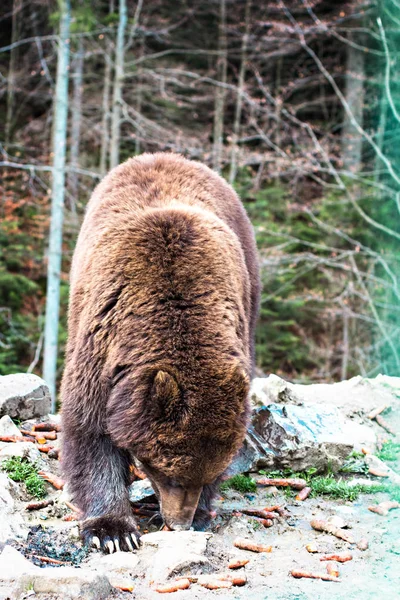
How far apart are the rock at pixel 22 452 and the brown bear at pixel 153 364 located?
837mm

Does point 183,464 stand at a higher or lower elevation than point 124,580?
higher

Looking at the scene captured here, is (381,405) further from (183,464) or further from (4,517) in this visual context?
(4,517)

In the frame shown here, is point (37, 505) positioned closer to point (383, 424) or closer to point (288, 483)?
point (288, 483)

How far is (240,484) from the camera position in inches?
195

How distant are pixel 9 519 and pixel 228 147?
1557cm

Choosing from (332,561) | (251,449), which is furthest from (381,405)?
(332,561)

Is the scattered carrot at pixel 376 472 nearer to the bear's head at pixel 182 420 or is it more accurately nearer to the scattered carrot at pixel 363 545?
the scattered carrot at pixel 363 545

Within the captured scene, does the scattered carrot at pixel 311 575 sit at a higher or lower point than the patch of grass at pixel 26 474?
higher

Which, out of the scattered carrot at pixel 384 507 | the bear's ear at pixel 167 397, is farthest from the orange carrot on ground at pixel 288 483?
the bear's ear at pixel 167 397

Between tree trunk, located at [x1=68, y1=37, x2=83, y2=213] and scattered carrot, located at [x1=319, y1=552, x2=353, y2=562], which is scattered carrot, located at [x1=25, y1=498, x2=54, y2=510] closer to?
scattered carrot, located at [x1=319, y1=552, x2=353, y2=562]

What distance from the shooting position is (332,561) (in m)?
3.57

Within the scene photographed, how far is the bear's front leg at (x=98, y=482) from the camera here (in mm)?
3912

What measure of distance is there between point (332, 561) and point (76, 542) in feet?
→ 5.21

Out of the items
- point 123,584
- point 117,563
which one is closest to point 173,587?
point 123,584
